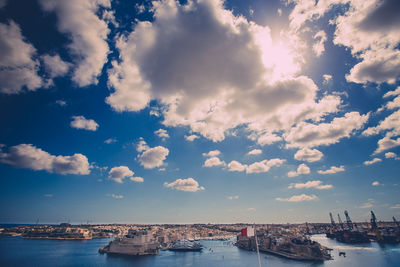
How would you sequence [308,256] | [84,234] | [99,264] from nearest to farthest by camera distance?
[99,264]
[308,256]
[84,234]

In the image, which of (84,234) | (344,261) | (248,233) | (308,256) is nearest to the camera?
(248,233)

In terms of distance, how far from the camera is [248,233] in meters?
22.2

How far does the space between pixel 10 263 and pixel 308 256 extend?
10132cm

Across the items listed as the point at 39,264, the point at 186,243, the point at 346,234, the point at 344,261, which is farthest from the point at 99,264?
the point at 346,234

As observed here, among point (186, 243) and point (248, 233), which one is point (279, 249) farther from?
point (248, 233)

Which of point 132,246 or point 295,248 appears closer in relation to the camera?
point 295,248

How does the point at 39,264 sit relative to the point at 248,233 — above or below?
below

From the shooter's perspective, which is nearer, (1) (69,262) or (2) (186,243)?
(1) (69,262)

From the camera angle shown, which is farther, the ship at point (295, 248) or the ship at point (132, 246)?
the ship at point (132, 246)

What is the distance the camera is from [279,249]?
289 ft

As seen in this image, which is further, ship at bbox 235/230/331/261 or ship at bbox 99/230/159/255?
Answer: ship at bbox 99/230/159/255

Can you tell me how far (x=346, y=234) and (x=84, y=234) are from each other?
642ft

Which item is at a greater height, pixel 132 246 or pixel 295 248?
pixel 132 246

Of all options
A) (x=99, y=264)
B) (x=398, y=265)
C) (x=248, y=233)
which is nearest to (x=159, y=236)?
(x=99, y=264)
